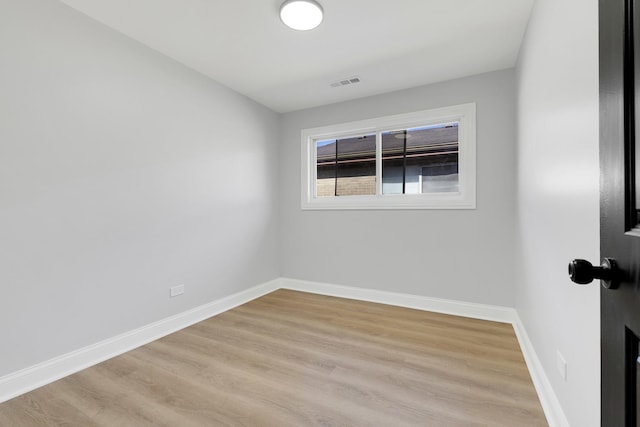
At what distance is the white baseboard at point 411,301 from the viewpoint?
9.50 feet

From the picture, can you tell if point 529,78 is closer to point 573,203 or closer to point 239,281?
point 573,203

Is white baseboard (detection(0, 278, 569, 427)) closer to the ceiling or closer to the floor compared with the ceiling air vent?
closer to the floor

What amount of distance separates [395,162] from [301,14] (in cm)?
202

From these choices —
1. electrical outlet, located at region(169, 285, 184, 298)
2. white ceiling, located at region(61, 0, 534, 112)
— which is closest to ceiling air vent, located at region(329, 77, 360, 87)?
white ceiling, located at region(61, 0, 534, 112)

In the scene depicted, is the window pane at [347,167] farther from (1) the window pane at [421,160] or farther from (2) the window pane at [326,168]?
(1) the window pane at [421,160]

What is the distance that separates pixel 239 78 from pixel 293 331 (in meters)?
2.73

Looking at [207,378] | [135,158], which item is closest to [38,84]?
[135,158]

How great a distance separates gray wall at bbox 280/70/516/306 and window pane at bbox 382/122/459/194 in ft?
0.88

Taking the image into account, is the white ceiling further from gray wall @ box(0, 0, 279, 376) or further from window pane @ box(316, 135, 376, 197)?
window pane @ box(316, 135, 376, 197)

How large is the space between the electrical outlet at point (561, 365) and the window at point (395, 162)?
1817mm

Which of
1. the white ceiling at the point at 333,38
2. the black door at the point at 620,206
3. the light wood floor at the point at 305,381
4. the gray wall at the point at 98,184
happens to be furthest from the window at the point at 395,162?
the black door at the point at 620,206

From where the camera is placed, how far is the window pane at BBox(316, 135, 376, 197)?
370cm

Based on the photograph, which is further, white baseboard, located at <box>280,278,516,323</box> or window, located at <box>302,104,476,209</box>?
window, located at <box>302,104,476,209</box>

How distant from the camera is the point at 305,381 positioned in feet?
6.17
